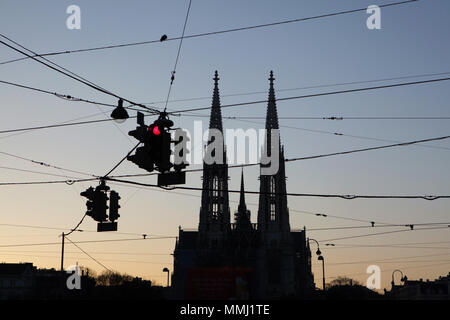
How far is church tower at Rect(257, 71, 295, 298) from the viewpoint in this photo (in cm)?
11881

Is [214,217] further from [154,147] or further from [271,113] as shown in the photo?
[154,147]

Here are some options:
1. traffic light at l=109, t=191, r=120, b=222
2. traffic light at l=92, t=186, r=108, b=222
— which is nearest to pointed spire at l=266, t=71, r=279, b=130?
traffic light at l=109, t=191, r=120, b=222

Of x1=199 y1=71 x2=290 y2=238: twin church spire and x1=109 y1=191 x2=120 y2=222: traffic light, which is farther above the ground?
x1=199 y1=71 x2=290 y2=238: twin church spire

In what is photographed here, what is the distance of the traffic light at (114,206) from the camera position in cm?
2259

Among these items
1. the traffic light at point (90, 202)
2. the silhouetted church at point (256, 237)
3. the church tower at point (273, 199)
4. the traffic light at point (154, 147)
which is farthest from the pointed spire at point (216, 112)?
the traffic light at point (154, 147)

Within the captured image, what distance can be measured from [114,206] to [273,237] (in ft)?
331

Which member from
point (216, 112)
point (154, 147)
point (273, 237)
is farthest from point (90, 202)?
point (273, 237)

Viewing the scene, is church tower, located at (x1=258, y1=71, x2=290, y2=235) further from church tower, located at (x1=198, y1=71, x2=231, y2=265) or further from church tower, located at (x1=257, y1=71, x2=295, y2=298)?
church tower, located at (x1=198, y1=71, x2=231, y2=265)

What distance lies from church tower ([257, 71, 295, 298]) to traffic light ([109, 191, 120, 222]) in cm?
9546

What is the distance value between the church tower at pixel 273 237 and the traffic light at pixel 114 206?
9546cm

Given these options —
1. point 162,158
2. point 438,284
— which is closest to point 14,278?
point 438,284
